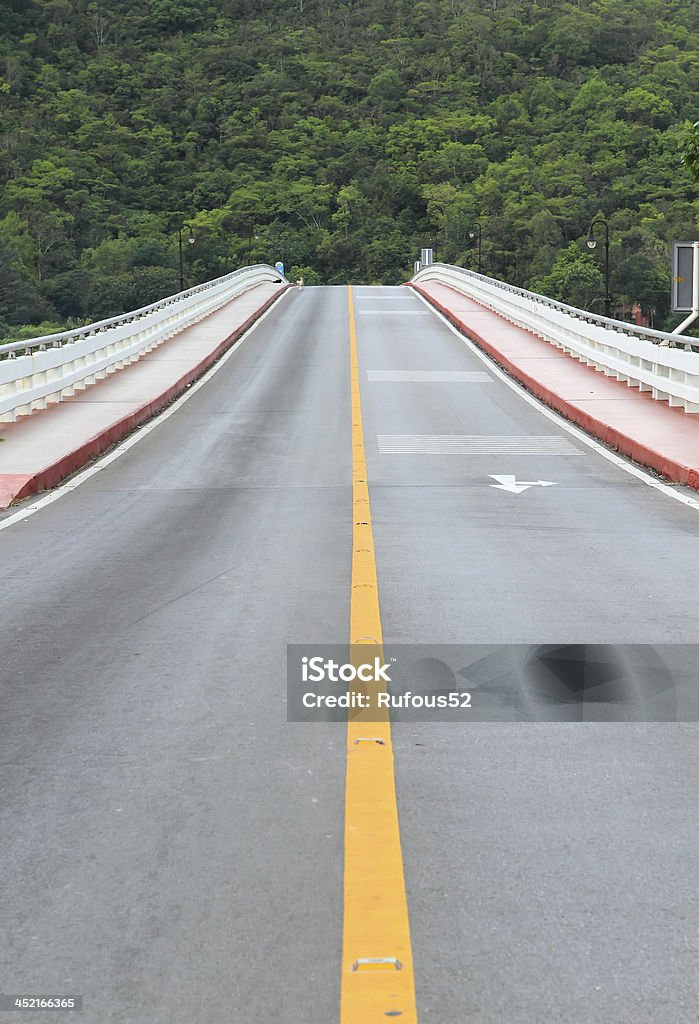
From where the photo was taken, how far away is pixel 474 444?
1897 cm

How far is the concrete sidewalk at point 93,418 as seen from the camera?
15453 millimetres

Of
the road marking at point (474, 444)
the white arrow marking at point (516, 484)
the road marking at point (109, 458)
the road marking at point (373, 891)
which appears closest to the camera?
the road marking at point (373, 891)

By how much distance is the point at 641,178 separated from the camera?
452ft

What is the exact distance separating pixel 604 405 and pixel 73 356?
9044 mm

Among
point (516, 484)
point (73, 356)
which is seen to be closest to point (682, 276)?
point (516, 484)

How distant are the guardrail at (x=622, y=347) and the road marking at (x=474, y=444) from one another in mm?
2365

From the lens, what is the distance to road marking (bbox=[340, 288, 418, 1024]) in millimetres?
3518

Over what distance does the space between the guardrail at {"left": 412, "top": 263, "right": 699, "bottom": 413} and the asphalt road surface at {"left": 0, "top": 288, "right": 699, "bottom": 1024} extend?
8828 mm

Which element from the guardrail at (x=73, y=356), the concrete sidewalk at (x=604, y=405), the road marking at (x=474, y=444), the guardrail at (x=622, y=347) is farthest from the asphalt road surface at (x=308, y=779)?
the guardrail at (x=622, y=347)

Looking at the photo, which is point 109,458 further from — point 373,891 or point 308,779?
point 373,891

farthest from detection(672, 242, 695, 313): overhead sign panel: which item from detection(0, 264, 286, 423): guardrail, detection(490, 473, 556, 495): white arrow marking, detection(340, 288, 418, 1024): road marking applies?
detection(340, 288, 418, 1024): road marking

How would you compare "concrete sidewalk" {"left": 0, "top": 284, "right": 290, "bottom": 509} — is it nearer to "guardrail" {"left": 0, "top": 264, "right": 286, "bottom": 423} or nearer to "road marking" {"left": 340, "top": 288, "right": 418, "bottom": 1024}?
"guardrail" {"left": 0, "top": 264, "right": 286, "bottom": 423}

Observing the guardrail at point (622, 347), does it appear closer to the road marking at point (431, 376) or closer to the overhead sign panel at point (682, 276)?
the overhead sign panel at point (682, 276)

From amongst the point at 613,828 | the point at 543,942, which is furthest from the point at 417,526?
the point at 543,942
